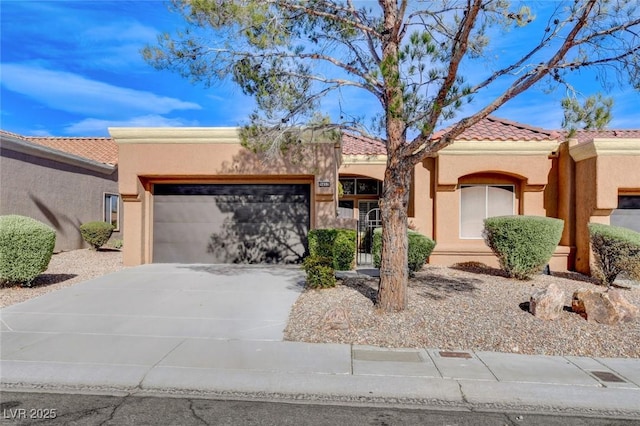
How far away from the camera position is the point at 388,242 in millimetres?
6984

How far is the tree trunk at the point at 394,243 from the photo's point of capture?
22.6 ft

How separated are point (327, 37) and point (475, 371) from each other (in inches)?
239

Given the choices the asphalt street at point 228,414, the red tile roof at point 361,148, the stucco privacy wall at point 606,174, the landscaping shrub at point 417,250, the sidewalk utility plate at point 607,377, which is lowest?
the asphalt street at point 228,414

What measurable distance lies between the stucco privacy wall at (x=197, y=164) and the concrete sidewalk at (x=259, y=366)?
182 inches

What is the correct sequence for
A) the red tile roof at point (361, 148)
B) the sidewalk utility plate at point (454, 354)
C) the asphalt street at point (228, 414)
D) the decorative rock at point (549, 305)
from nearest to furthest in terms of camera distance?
1. the asphalt street at point (228, 414)
2. the sidewalk utility plate at point (454, 354)
3. the decorative rock at point (549, 305)
4. the red tile roof at point (361, 148)

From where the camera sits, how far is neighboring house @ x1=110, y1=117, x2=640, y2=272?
11.6 meters

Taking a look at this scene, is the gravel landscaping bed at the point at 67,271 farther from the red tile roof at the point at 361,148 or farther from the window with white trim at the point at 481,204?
the window with white trim at the point at 481,204

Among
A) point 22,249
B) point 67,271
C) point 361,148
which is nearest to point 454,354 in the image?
point 22,249

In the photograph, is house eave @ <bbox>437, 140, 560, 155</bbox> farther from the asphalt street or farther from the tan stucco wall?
the tan stucco wall

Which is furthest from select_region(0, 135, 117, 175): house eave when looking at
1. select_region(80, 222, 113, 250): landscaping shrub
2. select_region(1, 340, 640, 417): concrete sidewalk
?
select_region(1, 340, 640, 417): concrete sidewalk

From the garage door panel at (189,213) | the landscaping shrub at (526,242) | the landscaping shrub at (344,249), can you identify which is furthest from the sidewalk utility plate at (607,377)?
the garage door panel at (189,213)

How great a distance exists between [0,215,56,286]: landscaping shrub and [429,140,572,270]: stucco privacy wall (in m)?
9.87

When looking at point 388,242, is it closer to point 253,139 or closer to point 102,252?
point 253,139

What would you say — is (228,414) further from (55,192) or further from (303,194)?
(55,192)
